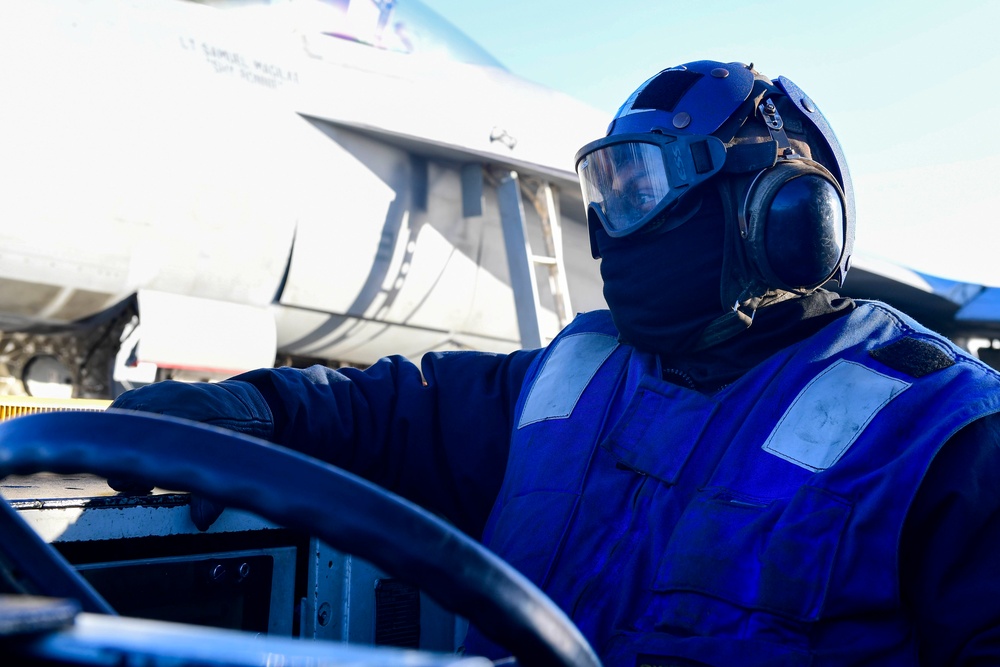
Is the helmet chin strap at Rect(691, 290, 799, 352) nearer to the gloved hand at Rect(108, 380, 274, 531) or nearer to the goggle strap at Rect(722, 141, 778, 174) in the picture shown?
the goggle strap at Rect(722, 141, 778, 174)

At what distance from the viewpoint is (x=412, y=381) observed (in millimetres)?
1777

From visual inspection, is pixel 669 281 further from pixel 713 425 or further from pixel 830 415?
pixel 830 415

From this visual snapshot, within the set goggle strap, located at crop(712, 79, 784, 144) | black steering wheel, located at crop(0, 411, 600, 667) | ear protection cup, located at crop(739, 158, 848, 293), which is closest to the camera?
black steering wheel, located at crop(0, 411, 600, 667)

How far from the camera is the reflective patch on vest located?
1250 mm

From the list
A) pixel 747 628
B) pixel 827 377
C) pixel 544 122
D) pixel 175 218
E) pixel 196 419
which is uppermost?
pixel 544 122

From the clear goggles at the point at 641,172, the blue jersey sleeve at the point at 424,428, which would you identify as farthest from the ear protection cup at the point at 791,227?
the blue jersey sleeve at the point at 424,428

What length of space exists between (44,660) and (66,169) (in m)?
4.24

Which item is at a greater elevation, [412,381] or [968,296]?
[968,296]

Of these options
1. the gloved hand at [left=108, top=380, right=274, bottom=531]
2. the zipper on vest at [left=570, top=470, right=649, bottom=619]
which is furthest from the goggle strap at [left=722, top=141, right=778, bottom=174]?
the gloved hand at [left=108, top=380, right=274, bottom=531]

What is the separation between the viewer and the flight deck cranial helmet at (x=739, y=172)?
1526 mm

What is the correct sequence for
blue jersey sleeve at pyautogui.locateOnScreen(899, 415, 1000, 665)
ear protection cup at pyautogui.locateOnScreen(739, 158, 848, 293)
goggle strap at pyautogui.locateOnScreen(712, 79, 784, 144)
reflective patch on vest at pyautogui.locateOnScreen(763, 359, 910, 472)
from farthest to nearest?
goggle strap at pyautogui.locateOnScreen(712, 79, 784, 144)
ear protection cup at pyautogui.locateOnScreen(739, 158, 848, 293)
reflective patch on vest at pyautogui.locateOnScreen(763, 359, 910, 472)
blue jersey sleeve at pyautogui.locateOnScreen(899, 415, 1000, 665)

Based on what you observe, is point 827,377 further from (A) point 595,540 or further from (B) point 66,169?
(B) point 66,169

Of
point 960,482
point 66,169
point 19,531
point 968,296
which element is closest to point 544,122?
point 66,169

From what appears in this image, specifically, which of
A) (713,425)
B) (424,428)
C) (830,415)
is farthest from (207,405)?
(830,415)
